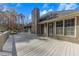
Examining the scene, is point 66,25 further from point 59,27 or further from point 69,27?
point 59,27

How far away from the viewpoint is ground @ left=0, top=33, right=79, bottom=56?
561cm

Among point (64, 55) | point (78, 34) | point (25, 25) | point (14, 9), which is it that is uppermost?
point (14, 9)

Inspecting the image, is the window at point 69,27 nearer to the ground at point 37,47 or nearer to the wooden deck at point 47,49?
the ground at point 37,47

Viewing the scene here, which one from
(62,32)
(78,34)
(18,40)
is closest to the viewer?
(78,34)

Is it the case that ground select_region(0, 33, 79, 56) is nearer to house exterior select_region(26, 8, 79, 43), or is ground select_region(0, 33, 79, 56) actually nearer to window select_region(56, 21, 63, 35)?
house exterior select_region(26, 8, 79, 43)

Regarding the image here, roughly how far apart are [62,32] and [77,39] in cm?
185

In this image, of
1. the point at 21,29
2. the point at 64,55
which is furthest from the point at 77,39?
the point at 21,29

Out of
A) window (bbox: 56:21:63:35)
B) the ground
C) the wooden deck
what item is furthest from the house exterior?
the wooden deck

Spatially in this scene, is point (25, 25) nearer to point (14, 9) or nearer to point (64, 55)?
point (14, 9)

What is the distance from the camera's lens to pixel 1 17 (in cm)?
710

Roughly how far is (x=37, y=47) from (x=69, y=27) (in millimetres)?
2811

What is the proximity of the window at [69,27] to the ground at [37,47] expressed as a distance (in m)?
0.69

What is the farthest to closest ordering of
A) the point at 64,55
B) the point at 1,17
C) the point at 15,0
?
the point at 1,17
the point at 15,0
the point at 64,55

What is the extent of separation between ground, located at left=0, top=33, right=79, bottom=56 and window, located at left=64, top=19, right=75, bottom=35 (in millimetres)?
691
